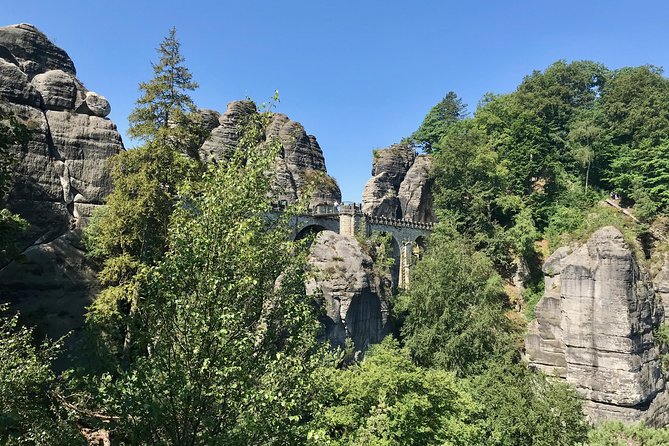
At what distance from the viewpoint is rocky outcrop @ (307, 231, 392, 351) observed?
24.4 meters

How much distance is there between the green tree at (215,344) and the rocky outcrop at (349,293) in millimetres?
15534

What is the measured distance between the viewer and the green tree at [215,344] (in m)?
6.58

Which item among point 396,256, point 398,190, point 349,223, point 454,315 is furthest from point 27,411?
point 398,190

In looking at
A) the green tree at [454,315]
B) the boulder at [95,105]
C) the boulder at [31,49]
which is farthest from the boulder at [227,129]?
the green tree at [454,315]

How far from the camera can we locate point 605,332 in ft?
93.7

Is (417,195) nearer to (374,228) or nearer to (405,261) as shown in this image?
(405,261)

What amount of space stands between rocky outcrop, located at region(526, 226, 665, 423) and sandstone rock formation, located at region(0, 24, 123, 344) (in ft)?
96.1

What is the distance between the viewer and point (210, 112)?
41.6 m

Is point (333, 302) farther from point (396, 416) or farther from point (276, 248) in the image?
point (276, 248)

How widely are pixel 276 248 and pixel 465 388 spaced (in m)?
18.4

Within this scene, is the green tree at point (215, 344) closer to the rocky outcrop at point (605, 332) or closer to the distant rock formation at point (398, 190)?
the rocky outcrop at point (605, 332)

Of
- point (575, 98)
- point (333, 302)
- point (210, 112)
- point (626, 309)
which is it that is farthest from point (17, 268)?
point (575, 98)

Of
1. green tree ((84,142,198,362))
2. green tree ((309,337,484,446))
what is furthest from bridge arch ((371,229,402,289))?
green tree ((84,142,198,362))

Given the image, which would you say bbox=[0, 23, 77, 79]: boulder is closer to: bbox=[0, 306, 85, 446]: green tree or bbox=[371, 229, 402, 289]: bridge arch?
bbox=[0, 306, 85, 446]: green tree
